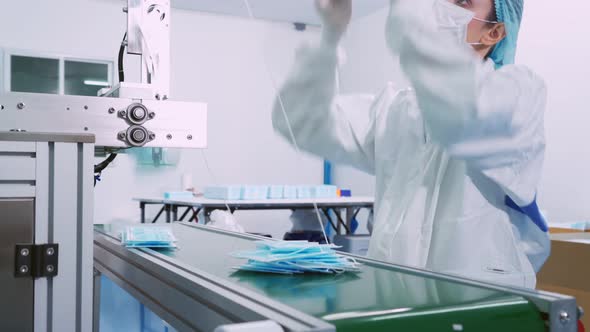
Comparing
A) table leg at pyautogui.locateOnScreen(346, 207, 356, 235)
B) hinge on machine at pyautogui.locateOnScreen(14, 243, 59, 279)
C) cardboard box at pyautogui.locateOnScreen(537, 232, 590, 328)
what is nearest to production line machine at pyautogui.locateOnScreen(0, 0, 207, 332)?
hinge on machine at pyautogui.locateOnScreen(14, 243, 59, 279)

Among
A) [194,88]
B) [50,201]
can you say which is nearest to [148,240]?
[50,201]

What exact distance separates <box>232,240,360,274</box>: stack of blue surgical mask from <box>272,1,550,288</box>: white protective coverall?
1.17 feet

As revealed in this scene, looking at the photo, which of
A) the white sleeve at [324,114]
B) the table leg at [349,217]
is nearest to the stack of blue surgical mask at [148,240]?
the white sleeve at [324,114]

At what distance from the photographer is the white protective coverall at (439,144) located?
3.28ft

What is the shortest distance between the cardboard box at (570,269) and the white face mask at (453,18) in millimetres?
996

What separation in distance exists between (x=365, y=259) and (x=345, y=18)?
18.2 inches

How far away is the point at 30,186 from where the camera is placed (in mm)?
897

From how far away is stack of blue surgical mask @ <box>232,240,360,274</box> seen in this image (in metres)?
0.80

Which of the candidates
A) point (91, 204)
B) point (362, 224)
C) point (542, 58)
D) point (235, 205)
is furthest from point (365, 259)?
point (362, 224)

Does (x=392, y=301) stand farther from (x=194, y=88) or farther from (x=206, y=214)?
(x=194, y=88)

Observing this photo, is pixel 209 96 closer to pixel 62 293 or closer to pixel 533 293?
pixel 62 293

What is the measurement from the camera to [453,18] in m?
1.18

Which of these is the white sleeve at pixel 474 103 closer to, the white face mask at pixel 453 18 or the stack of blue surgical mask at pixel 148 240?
the white face mask at pixel 453 18

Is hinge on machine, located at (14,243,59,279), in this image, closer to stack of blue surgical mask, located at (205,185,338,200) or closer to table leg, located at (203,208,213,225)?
table leg, located at (203,208,213,225)
